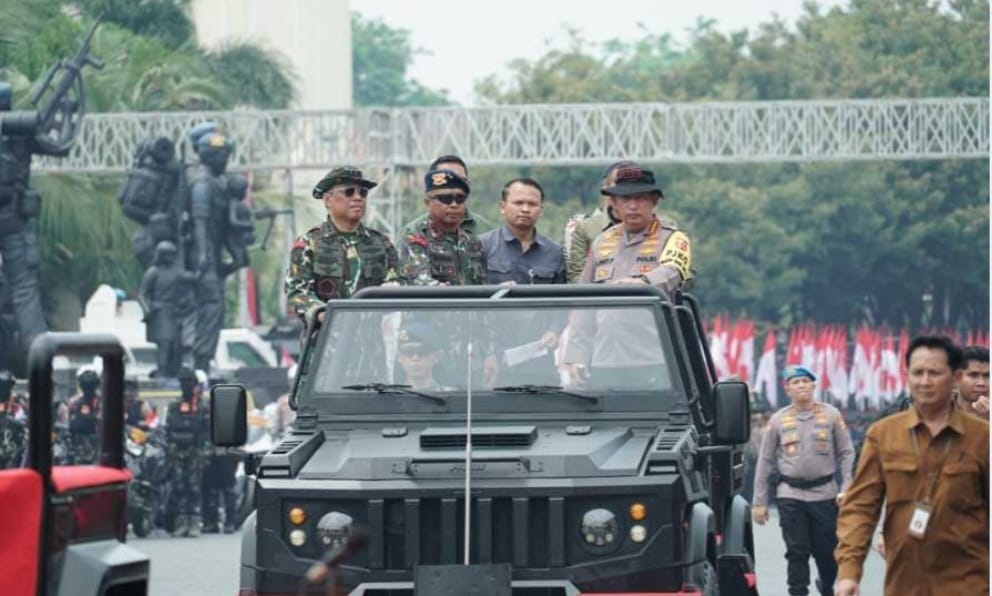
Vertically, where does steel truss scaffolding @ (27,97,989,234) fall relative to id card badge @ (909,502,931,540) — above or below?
above

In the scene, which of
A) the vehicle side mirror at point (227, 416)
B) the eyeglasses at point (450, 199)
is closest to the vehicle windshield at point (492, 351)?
the vehicle side mirror at point (227, 416)

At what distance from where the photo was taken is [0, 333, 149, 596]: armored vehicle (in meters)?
8.44

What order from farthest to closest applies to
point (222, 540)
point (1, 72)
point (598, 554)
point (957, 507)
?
point (1, 72), point (222, 540), point (598, 554), point (957, 507)

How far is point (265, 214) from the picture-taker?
2058 inches

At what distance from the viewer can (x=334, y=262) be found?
1444cm

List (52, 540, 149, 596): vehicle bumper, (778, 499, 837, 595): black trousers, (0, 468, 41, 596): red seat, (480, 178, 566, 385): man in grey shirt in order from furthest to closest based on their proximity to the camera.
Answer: (778, 499, 837, 595): black trousers
(480, 178, 566, 385): man in grey shirt
(52, 540, 149, 596): vehicle bumper
(0, 468, 41, 596): red seat

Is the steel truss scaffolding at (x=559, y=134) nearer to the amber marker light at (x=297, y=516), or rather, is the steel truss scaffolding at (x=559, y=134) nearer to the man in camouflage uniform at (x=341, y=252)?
the man in camouflage uniform at (x=341, y=252)

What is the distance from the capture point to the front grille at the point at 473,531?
40.3 feet

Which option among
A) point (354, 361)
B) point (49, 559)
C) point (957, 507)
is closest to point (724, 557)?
point (354, 361)

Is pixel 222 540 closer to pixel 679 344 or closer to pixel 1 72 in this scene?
pixel 679 344

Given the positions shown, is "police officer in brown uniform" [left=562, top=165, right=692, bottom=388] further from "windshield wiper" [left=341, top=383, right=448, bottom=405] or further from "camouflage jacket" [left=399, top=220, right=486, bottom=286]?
"windshield wiper" [left=341, top=383, right=448, bottom=405]

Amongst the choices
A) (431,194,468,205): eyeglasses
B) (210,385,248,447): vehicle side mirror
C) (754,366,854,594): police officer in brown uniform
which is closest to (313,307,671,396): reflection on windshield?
(210,385,248,447): vehicle side mirror

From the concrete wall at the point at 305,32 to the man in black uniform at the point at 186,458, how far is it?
200ft

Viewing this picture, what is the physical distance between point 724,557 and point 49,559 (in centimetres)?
558
